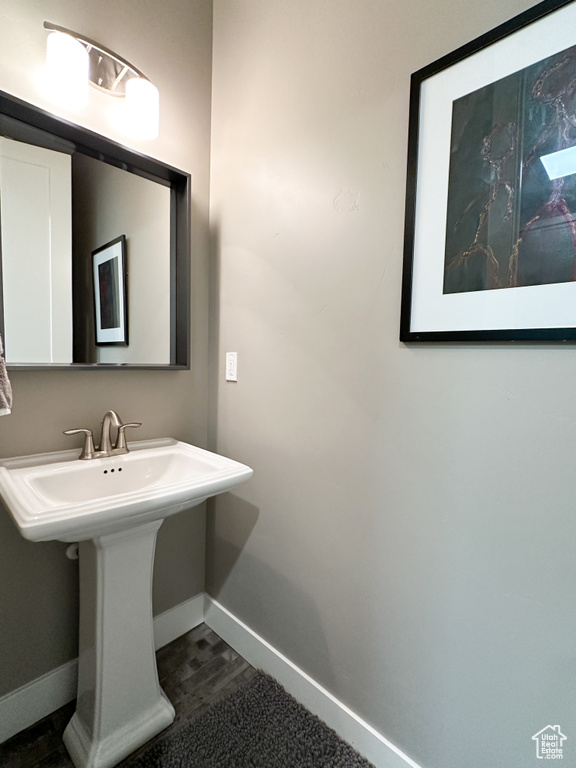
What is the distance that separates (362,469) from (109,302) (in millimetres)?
1062

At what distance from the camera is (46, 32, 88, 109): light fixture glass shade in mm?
1032

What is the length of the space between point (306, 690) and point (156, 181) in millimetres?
1962

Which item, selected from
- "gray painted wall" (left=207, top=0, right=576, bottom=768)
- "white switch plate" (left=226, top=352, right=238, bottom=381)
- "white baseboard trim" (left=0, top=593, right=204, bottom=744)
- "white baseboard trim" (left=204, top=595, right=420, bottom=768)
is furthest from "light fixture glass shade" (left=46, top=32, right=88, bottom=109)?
"white baseboard trim" (left=204, top=595, right=420, bottom=768)

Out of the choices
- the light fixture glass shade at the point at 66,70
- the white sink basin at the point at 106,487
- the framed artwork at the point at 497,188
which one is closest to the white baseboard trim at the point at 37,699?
the white sink basin at the point at 106,487

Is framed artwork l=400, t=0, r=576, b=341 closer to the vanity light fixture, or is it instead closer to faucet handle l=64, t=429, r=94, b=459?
the vanity light fixture

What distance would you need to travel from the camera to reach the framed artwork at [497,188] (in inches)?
27.9

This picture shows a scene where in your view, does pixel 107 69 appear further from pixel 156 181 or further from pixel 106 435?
pixel 106 435

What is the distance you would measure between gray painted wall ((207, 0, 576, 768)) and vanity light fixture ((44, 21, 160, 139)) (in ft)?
1.06

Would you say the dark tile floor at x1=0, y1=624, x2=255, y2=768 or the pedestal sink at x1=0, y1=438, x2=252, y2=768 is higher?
the pedestal sink at x1=0, y1=438, x2=252, y2=768

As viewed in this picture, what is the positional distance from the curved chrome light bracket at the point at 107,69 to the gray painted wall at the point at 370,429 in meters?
0.38

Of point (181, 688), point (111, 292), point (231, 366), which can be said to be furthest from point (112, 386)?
point (181, 688)

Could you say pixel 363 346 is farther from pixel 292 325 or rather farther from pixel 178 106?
pixel 178 106

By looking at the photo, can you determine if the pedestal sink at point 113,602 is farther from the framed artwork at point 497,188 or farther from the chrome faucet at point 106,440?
the framed artwork at point 497,188

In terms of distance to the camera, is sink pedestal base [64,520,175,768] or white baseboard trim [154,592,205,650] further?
white baseboard trim [154,592,205,650]
